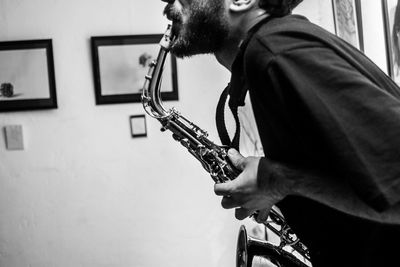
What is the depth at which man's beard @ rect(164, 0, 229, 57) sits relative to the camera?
98 centimetres

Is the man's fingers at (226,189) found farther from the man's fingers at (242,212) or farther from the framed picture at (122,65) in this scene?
the framed picture at (122,65)

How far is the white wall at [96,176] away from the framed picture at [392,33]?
11 centimetres

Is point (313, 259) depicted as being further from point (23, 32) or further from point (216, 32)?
point (23, 32)

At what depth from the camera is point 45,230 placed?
214 centimetres

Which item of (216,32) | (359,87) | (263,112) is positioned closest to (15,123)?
(216,32)

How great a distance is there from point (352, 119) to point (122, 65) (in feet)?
5.49

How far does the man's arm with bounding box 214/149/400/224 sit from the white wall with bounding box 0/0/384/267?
130cm

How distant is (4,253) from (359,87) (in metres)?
1.97

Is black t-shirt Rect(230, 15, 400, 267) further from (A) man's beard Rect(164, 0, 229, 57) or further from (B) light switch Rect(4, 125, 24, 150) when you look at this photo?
(B) light switch Rect(4, 125, 24, 150)

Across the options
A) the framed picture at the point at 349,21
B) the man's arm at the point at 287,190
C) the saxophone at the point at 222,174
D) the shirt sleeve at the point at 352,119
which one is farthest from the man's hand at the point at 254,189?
the framed picture at the point at 349,21

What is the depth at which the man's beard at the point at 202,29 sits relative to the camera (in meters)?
0.98

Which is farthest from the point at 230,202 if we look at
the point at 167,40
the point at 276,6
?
the point at 167,40

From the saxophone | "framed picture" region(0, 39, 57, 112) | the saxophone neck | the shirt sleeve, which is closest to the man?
the shirt sleeve

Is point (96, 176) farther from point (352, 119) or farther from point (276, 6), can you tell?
point (352, 119)
